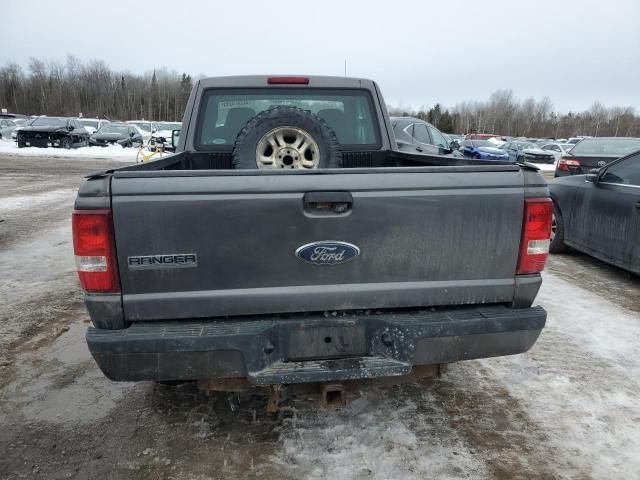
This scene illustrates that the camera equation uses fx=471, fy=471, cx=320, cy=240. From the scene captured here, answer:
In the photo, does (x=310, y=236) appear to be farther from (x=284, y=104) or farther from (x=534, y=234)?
(x=284, y=104)

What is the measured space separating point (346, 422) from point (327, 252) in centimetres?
123

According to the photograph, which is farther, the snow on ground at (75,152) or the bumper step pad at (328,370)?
the snow on ground at (75,152)

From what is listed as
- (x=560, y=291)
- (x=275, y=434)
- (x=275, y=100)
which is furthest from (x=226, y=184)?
(x=560, y=291)

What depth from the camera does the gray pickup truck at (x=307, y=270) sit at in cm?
216

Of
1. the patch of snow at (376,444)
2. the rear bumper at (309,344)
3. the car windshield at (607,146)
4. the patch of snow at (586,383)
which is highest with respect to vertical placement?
the car windshield at (607,146)

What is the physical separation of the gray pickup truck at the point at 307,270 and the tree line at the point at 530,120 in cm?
8346

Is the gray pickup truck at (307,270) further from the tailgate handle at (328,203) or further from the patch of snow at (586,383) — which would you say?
the patch of snow at (586,383)

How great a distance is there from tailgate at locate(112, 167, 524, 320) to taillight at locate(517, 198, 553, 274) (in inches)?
1.9

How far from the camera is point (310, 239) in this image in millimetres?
2256

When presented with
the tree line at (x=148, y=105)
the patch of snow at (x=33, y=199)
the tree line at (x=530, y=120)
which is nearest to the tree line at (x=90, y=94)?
the tree line at (x=148, y=105)

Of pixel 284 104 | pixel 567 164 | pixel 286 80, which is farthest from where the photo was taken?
pixel 567 164

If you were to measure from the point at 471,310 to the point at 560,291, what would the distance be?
Answer: 343cm

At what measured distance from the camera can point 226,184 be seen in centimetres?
218

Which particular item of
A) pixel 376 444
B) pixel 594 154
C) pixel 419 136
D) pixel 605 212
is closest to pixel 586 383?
pixel 376 444
